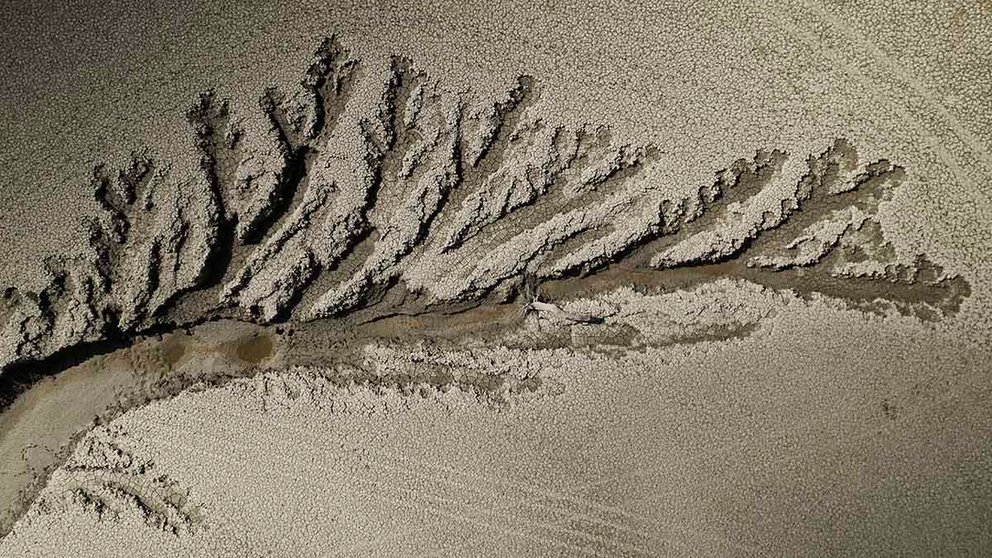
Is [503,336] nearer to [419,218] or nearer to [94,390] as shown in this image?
[419,218]

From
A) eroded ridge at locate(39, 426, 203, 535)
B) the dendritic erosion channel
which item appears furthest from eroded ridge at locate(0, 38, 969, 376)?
eroded ridge at locate(39, 426, 203, 535)

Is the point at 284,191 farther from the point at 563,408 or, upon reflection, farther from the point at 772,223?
the point at 772,223

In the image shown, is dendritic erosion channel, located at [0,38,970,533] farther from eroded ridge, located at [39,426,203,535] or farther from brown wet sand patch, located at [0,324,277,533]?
eroded ridge, located at [39,426,203,535]

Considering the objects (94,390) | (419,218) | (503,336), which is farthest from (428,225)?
(94,390)

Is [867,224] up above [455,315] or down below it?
above

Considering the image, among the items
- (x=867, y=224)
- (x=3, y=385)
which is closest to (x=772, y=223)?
(x=867, y=224)

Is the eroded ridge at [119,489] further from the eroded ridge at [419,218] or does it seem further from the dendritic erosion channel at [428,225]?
the eroded ridge at [419,218]

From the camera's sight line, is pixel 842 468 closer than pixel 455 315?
Yes

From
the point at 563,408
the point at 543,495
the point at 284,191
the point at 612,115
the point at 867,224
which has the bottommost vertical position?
the point at 543,495

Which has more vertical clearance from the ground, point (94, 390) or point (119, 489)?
point (94, 390)
